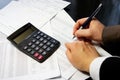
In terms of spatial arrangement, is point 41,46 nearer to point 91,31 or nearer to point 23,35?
point 23,35

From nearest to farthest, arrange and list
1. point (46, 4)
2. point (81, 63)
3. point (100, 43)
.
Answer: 1. point (81, 63)
2. point (100, 43)
3. point (46, 4)

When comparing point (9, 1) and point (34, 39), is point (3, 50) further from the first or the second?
point (9, 1)

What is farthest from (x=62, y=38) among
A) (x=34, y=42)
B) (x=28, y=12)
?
(x=28, y=12)

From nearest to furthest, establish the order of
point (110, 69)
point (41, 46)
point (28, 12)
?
point (110, 69) → point (41, 46) → point (28, 12)

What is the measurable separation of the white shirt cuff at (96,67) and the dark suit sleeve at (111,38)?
0.13 meters

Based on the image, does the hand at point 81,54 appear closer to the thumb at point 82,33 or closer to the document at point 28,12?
the thumb at point 82,33

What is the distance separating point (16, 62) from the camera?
742mm

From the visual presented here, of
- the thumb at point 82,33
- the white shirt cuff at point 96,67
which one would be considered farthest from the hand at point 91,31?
the white shirt cuff at point 96,67

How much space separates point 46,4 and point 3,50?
0.35m

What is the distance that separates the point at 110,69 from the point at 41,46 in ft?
0.87

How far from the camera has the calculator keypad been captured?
0.75 metres

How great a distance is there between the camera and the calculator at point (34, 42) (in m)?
0.75

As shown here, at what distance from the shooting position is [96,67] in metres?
0.69

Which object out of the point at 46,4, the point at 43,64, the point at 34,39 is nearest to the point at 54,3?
the point at 46,4
